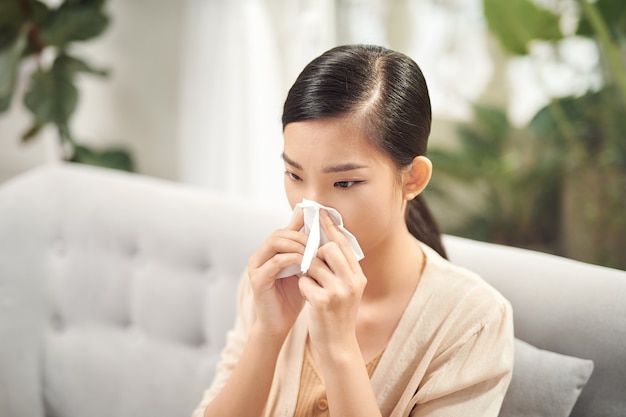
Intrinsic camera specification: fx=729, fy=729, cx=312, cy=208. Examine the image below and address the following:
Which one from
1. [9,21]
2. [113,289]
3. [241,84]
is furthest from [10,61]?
[113,289]

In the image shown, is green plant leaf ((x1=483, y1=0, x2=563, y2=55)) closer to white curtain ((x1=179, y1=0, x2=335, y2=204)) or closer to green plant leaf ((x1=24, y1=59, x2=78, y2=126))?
white curtain ((x1=179, y1=0, x2=335, y2=204))

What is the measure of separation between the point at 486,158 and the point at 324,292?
244 cm

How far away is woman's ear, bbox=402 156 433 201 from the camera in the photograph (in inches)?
46.1

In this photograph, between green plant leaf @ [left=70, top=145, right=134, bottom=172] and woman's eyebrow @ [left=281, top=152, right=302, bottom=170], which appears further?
green plant leaf @ [left=70, top=145, right=134, bottom=172]

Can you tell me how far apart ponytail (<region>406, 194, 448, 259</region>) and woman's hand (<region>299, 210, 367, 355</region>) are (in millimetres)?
325

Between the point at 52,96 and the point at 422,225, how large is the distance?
1.84m

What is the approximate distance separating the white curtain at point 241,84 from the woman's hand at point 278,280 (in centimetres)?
145

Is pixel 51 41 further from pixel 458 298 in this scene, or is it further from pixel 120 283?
pixel 458 298

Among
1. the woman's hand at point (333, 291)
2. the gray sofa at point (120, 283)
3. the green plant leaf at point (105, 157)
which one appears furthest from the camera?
the green plant leaf at point (105, 157)

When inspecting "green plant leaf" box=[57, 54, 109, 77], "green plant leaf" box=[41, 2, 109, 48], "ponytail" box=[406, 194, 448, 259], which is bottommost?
"ponytail" box=[406, 194, 448, 259]


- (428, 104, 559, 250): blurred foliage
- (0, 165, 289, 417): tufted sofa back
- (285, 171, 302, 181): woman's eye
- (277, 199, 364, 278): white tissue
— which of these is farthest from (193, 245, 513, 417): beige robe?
(428, 104, 559, 250): blurred foliage

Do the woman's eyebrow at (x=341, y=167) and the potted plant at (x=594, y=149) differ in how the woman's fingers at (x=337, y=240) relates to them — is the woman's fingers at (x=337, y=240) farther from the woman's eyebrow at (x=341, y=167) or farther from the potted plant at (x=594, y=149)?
the potted plant at (x=594, y=149)

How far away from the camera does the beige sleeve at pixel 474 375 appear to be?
1.16 metres

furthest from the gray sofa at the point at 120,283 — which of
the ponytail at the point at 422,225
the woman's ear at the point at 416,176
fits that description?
the woman's ear at the point at 416,176
